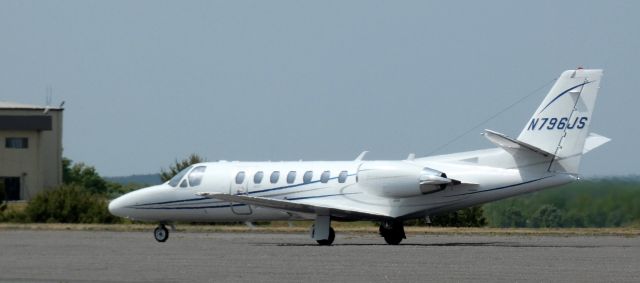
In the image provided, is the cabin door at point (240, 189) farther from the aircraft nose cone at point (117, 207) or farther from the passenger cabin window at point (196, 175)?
the aircraft nose cone at point (117, 207)

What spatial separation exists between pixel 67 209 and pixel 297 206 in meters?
24.8

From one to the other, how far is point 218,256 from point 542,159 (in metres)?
10.7

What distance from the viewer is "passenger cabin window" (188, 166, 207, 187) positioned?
146 ft

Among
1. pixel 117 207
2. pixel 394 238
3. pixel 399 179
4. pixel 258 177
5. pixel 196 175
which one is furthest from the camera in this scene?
pixel 117 207

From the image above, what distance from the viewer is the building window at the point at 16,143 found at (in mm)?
96062

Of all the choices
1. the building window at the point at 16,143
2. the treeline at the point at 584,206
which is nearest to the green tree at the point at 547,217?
the treeline at the point at 584,206

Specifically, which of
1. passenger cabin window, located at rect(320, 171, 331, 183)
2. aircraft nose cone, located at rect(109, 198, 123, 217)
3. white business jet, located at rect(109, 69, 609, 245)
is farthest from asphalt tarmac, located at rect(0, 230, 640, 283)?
passenger cabin window, located at rect(320, 171, 331, 183)

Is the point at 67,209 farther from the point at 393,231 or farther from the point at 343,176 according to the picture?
the point at 393,231

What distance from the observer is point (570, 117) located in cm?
3869

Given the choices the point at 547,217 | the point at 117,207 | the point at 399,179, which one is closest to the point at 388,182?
the point at 399,179

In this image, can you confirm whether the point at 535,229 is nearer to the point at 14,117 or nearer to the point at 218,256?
the point at 218,256

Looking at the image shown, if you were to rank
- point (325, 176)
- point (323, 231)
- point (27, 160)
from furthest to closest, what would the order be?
point (27, 160)
point (325, 176)
point (323, 231)

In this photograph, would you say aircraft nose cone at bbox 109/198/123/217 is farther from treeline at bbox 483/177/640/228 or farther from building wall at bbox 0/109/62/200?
building wall at bbox 0/109/62/200

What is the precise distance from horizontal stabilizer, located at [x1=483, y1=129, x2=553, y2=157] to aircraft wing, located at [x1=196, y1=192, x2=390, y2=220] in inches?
168
